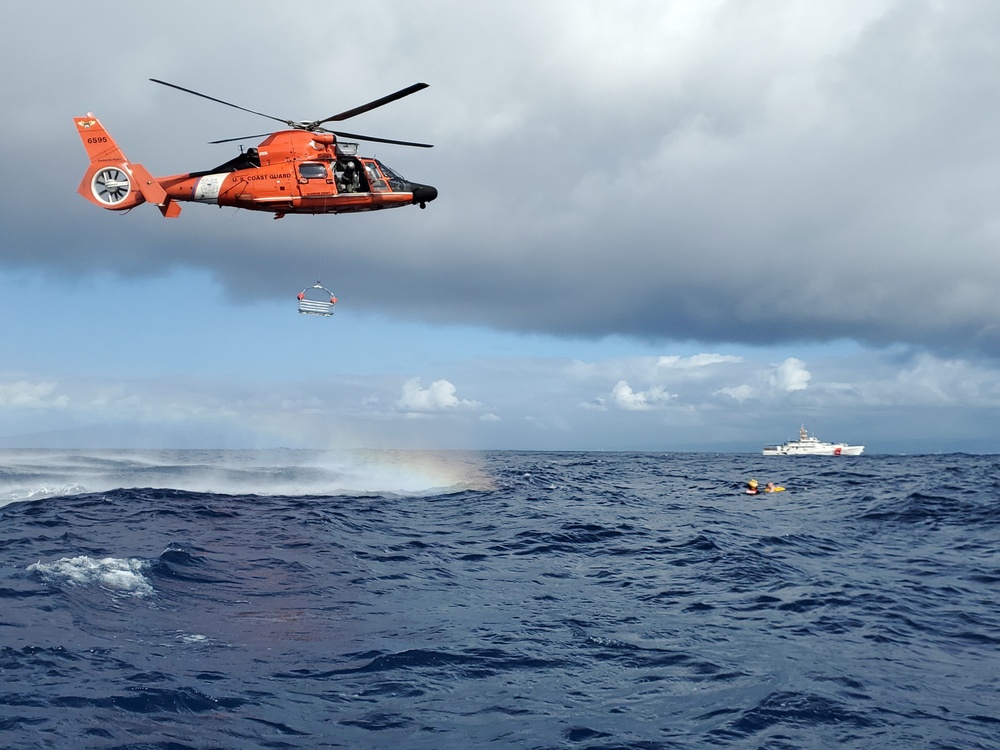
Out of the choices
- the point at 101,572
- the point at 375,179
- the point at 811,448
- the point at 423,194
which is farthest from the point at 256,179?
the point at 811,448

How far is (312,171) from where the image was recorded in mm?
27797

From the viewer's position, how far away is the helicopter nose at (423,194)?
1176 inches

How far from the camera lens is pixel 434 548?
26.6 m

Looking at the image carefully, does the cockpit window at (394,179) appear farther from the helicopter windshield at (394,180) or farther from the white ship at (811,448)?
the white ship at (811,448)

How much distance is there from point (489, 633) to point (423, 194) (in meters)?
19.2

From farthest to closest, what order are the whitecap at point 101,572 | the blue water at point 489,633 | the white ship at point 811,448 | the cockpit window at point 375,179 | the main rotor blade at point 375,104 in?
the white ship at point 811,448
the cockpit window at point 375,179
the main rotor blade at point 375,104
the whitecap at point 101,572
the blue water at point 489,633

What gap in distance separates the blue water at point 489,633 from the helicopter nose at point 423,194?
13265mm

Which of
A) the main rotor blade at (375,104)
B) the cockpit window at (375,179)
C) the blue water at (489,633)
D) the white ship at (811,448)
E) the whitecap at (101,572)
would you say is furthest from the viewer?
the white ship at (811,448)

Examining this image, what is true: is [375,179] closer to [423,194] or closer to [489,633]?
[423,194]

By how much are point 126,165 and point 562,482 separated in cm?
4181

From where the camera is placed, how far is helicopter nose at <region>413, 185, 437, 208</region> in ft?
98.0

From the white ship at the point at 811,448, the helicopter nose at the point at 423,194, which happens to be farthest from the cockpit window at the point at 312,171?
the white ship at the point at 811,448

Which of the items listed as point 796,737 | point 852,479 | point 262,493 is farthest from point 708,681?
point 852,479

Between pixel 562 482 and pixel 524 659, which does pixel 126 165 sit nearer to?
pixel 524 659
